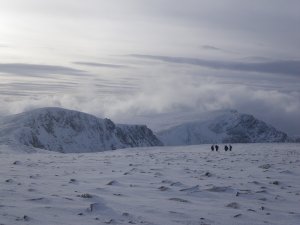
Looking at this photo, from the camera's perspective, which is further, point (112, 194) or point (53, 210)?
point (112, 194)

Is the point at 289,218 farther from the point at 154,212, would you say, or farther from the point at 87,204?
the point at 87,204

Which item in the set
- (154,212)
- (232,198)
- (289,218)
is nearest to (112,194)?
(154,212)

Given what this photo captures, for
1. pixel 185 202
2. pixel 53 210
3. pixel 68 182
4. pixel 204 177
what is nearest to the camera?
pixel 53 210

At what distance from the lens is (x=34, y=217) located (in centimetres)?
851

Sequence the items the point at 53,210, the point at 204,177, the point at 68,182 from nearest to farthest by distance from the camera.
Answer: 1. the point at 53,210
2. the point at 68,182
3. the point at 204,177

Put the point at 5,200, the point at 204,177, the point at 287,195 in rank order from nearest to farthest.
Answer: the point at 5,200
the point at 287,195
the point at 204,177

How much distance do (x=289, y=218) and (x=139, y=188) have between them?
15.5ft

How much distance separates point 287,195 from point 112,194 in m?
5.11

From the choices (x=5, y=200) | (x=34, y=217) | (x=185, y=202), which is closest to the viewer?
(x=34, y=217)

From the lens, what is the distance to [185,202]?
36.3 ft

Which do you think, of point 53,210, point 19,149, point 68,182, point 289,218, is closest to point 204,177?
point 68,182

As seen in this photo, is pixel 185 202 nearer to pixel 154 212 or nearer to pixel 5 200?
pixel 154 212

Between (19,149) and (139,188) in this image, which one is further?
(19,149)

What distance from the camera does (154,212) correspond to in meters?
9.63
